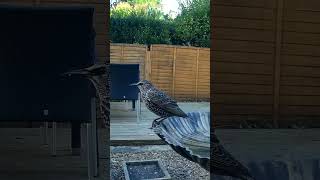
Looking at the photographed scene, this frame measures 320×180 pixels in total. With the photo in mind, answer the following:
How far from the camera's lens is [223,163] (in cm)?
200

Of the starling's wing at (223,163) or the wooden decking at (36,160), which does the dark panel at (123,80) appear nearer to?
the wooden decking at (36,160)

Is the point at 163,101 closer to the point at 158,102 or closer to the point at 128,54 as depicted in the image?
the point at 158,102

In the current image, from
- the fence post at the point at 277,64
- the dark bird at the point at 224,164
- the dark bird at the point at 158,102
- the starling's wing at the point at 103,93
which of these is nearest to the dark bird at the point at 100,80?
the starling's wing at the point at 103,93

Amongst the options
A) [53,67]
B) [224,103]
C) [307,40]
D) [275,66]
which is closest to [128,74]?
[53,67]

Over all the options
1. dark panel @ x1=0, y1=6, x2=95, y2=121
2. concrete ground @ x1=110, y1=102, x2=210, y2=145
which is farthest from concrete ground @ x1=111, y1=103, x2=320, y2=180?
dark panel @ x1=0, y1=6, x2=95, y2=121

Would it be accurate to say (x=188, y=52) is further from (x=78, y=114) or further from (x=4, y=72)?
(x=4, y=72)

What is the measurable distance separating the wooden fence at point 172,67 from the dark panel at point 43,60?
19 centimetres

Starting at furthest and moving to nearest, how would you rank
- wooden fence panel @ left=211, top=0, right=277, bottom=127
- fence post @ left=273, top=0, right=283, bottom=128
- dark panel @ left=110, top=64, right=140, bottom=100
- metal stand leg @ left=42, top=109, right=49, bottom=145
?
fence post @ left=273, top=0, right=283, bottom=128 < wooden fence panel @ left=211, top=0, right=277, bottom=127 < dark panel @ left=110, top=64, right=140, bottom=100 < metal stand leg @ left=42, top=109, right=49, bottom=145

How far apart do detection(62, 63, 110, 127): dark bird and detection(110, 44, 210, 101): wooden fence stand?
7 cm

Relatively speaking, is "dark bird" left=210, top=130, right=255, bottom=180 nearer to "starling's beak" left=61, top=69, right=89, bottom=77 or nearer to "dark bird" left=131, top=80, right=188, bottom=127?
"dark bird" left=131, top=80, right=188, bottom=127

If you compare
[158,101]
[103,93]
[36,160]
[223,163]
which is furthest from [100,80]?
[223,163]

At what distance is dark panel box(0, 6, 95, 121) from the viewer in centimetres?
180

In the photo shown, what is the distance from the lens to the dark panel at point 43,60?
180 cm

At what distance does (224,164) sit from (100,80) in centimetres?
65
